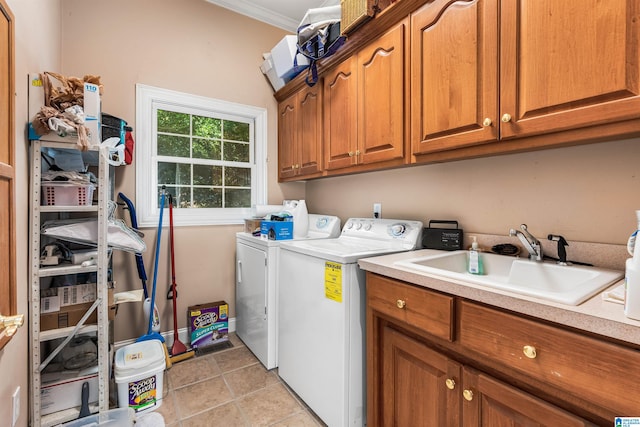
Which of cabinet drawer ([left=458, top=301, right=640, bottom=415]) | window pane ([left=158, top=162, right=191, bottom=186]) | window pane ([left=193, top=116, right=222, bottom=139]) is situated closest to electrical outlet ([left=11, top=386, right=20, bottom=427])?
window pane ([left=158, top=162, right=191, bottom=186])

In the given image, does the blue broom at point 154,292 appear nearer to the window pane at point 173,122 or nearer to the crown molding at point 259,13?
the window pane at point 173,122

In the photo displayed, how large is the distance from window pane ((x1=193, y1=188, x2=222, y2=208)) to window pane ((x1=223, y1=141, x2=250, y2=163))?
34cm

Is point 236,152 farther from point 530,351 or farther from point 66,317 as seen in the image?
point 530,351

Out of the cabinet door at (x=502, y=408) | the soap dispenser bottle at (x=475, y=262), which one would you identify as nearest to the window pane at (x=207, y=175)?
the soap dispenser bottle at (x=475, y=262)

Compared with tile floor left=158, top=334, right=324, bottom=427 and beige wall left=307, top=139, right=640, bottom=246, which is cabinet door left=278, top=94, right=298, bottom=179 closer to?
beige wall left=307, top=139, right=640, bottom=246

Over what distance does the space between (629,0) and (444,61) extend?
2.06 feet

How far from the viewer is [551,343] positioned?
2.64 feet

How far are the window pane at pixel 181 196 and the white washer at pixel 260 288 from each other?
22.3 inches

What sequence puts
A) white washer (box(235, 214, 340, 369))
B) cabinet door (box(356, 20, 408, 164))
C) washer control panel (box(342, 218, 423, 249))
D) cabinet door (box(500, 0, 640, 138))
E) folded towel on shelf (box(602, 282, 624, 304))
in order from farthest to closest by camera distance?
white washer (box(235, 214, 340, 369)) < washer control panel (box(342, 218, 423, 249)) < cabinet door (box(356, 20, 408, 164)) < cabinet door (box(500, 0, 640, 138)) < folded towel on shelf (box(602, 282, 624, 304))

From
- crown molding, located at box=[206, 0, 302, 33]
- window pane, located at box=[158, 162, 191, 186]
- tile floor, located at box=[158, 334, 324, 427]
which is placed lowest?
tile floor, located at box=[158, 334, 324, 427]

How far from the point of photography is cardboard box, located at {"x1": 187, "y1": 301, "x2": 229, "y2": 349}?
2.44 metres

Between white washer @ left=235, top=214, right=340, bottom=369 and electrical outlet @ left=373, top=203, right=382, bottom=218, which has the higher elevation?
electrical outlet @ left=373, top=203, right=382, bottom=218

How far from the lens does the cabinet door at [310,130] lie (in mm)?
2328

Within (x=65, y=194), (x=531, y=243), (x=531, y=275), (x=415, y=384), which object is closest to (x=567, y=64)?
(x=531, y=243)
